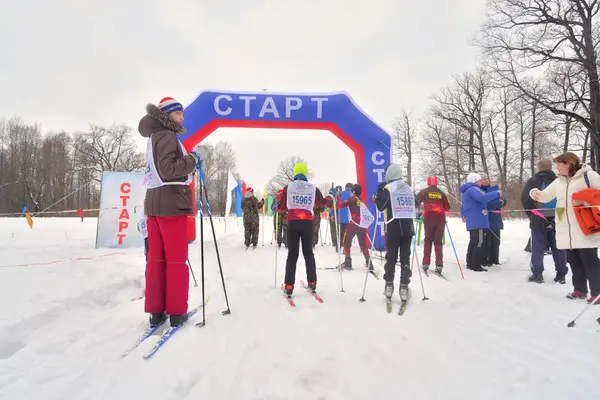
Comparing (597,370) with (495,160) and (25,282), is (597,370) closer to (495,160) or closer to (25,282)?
(25,282)

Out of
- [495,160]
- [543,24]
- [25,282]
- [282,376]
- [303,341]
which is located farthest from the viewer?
[495,160]

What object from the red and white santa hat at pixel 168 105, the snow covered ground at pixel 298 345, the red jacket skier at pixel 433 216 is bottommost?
the snow covered ground at pixel 298 345

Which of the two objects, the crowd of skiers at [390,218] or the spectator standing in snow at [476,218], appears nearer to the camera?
the crowd of skiers at [390,218]

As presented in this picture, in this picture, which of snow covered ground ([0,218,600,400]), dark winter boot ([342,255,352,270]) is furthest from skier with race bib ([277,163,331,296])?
dark winter boot ([342,255,352,270])

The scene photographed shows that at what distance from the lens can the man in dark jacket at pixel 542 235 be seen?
5113 millimetres

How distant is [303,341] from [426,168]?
114 ft

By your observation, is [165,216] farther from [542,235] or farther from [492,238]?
[492,238]

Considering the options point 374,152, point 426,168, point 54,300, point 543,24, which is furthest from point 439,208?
point 426,168

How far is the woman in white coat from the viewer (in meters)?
3.67

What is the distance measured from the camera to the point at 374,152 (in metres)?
9.30

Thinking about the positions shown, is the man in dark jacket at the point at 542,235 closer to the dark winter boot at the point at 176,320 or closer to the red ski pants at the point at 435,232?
the red ski pants at the point at 435,232

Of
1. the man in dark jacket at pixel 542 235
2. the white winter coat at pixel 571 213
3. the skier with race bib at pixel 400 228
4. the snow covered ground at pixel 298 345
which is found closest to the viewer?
the snow covered ground at pixel 298 345

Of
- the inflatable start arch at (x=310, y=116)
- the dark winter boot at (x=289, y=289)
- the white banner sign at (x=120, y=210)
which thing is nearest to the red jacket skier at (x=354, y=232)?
the inflatable start arch at (x=310, y=116)

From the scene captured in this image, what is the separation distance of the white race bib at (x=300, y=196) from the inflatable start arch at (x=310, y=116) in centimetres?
486
